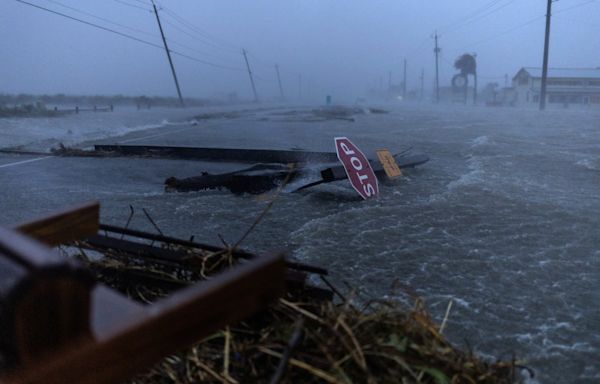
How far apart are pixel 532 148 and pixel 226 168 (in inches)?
402

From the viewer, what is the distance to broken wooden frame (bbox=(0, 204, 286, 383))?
1246 mm

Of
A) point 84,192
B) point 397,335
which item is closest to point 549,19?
point 84,192

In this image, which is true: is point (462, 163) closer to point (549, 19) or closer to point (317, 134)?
point (317, 134)

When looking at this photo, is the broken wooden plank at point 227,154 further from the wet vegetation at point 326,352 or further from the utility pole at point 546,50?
the utility pole at point 546,50

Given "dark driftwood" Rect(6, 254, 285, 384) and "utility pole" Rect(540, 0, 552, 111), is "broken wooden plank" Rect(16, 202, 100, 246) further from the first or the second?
"utility pole" Rect(540, 0, 552, 111)

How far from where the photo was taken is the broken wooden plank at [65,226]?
6.46 ft

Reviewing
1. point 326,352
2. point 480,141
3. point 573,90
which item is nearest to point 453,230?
point 326,352

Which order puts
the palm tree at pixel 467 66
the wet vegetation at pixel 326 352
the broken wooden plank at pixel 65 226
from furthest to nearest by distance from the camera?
the palm tree at pixel 467 66, the broken wooden plank at pixel 65 226, the wet vegetation at pixel 326 352

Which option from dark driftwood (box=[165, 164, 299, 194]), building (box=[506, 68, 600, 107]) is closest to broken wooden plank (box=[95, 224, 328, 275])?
dark driftwood (box=[165, 164, 299, 194])

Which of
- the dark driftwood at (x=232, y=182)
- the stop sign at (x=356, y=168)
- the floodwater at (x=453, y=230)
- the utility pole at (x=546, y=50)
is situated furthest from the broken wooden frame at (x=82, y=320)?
the utility pole at (x=546, y=50)

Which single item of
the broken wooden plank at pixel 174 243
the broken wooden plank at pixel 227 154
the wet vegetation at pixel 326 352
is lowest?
the broken wooden plank at pixel 227 154

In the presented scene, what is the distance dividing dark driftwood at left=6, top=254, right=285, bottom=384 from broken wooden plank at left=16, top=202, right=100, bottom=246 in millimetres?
736

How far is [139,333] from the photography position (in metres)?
1.27

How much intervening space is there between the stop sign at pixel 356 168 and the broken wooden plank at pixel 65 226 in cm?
537
